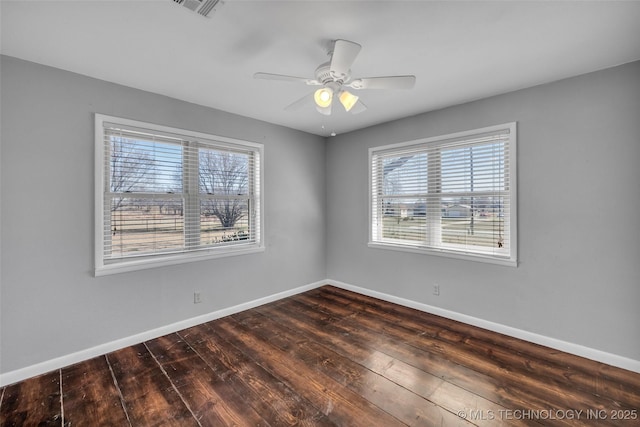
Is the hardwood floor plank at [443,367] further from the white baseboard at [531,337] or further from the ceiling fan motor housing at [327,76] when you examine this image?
the ceiling fan motor housing at [327,76]

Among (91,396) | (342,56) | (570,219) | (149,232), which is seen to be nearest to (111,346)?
(91,396)

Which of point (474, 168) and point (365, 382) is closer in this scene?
point (365, 382)

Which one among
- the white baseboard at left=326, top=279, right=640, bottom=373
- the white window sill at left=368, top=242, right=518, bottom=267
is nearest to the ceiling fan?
the white window sill at left=368, top=242, right=518, bottom=267

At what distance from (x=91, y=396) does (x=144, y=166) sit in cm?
195

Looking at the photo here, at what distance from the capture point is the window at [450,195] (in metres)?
2.84

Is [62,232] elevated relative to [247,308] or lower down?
elevated

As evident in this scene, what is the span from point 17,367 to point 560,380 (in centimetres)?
414

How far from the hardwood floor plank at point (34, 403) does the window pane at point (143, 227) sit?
101cm

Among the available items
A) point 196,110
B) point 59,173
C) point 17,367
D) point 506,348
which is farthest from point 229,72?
point 506,348

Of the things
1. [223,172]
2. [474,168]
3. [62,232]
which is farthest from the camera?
[223,172]

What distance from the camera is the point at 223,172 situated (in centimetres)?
335

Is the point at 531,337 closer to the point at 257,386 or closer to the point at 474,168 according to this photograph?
the point at 474,168

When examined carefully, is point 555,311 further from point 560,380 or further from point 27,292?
point 27,292

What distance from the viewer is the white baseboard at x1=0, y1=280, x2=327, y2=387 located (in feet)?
6.89
